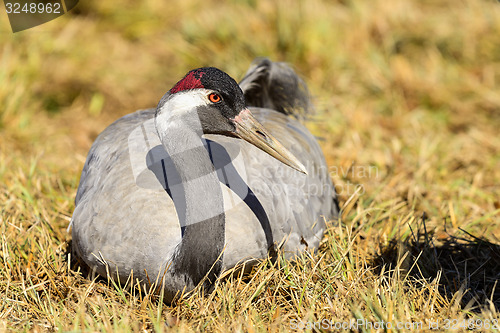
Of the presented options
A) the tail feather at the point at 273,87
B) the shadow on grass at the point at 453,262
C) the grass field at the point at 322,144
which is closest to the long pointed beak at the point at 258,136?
the grass field at the point at 322,144

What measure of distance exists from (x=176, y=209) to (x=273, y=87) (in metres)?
1.67

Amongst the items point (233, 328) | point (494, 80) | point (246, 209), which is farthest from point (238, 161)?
point (494, 80)

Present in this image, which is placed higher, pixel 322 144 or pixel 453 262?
pixel 322 144

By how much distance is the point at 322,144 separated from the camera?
464 centimetres

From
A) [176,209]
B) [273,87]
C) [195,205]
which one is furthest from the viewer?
[273,87]

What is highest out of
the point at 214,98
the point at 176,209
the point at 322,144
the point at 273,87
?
the point at 214,98

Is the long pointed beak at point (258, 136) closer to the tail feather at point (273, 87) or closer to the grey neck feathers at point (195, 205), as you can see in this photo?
the grey neck feathers at point (195, 205)

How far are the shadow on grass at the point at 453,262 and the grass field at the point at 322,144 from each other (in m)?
0.01

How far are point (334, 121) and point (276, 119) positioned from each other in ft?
5.22

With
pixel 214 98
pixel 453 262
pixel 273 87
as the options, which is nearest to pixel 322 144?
pixel 273 87

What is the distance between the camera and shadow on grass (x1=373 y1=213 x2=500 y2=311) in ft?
9.13

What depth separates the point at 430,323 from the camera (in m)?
2.38

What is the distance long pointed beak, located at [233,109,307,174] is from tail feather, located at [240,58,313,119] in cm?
126

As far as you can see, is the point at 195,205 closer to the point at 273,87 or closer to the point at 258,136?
the point at 258,136
